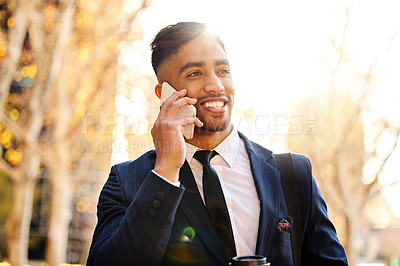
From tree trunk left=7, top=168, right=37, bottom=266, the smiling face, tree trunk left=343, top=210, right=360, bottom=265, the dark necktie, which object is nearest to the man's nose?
the smiling face

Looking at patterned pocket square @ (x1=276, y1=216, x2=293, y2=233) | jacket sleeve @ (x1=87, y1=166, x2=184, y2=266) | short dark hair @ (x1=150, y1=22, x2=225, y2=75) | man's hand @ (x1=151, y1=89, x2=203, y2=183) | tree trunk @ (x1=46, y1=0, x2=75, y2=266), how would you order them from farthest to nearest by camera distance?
tree trunk @ (x1=46, y1=0, x2=75, y2=266) → short dark hair @ (x1=150, y1=22, x2=225, y2=75) → patterned pocket square @ (x1=276, y1=216, x2=293, y2=233) → man's hand @ (x1=151, y1=89, x2=203, y2=183) → jacket sleeve @ (x1=87, y1=166, x2=184, y2=266)

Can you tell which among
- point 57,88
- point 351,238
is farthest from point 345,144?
point 57,88

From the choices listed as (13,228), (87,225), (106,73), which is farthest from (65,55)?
(87,225)

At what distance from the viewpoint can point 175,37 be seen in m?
2.51

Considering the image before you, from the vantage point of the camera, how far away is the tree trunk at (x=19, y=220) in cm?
1131

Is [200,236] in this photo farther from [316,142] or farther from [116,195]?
[316,142]

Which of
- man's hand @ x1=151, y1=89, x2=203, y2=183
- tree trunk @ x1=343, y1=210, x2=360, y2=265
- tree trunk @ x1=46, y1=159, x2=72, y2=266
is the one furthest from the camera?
tree trunk @ x1=343, y1=210, x2=360, y2=265

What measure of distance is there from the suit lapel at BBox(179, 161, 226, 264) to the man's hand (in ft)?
0.67

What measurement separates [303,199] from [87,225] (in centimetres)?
2158

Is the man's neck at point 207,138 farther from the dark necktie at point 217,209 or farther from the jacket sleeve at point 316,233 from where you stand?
the jacket sleeve at point 316,233

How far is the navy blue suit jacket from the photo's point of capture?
1.88 meters

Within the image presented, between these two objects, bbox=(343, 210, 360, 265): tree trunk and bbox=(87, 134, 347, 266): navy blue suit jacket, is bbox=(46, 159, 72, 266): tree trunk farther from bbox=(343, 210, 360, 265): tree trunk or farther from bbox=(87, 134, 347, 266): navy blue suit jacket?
bbox=(87, 134, 347, 266): navy blue suit jacket

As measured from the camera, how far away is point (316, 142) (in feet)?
48.9

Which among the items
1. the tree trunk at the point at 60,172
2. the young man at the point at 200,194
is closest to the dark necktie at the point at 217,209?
the young man at the point at 200,194
